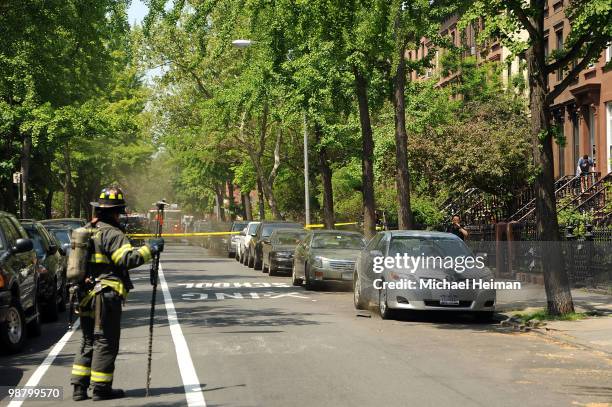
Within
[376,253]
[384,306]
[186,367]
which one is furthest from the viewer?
[376,253]

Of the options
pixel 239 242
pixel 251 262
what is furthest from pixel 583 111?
pixel 239 242

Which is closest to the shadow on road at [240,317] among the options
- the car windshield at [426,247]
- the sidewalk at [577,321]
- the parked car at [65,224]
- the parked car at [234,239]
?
the car windshield at [426,247]

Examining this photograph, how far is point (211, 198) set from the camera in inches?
4414

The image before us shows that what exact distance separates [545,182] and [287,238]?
57.1ft

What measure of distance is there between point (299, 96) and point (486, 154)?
6039 millimetres

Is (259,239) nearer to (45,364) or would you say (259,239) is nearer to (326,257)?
(326,257)

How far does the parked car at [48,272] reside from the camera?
17438 millimetres

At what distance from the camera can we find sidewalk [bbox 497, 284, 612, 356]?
1474cm

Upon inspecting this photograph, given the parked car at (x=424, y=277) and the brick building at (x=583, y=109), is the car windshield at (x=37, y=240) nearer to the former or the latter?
the parked car at (x=424, y=277)

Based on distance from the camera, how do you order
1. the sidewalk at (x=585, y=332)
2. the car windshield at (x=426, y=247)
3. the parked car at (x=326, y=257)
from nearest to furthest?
the sidewalk at (x=585, y=332), the car windshield at (x=426, y=247), the parked car at (x=326, y=257)

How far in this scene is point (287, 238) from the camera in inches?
1356

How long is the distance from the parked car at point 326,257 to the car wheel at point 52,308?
28.1ft

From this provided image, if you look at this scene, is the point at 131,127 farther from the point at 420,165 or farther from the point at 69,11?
the point at 69,11

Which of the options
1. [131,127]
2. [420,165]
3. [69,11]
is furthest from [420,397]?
[131,127]
